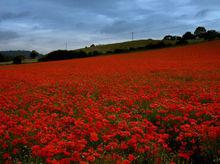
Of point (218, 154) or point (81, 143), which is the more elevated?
point (81, 143)

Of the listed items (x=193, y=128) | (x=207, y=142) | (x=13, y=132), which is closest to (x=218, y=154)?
(x=207, y=142)

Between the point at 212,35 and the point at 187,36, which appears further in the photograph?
the point at 187,36

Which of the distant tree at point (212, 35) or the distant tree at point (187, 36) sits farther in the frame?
the distant tree at point (187, 36)

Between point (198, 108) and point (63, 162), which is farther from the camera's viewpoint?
point (198, 108)

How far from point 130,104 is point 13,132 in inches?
183

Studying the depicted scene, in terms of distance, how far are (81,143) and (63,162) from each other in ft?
2.89

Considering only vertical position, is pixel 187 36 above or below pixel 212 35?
above

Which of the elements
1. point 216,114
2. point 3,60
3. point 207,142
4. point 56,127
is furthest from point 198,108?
point 3,60

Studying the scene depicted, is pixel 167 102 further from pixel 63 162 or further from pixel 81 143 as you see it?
pixel 63 162

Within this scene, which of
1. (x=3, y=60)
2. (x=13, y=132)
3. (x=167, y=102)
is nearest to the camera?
(x=13, y=132)

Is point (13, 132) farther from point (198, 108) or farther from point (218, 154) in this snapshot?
point (198, 108)

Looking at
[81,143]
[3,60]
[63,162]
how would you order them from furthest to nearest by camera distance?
[3,60] < [81,143] < [63,162]

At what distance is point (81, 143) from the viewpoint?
5.94 metres

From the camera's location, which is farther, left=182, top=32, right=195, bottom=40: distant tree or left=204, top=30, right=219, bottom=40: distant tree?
left=182, top=32, right=195, bottom=40: distant tree
